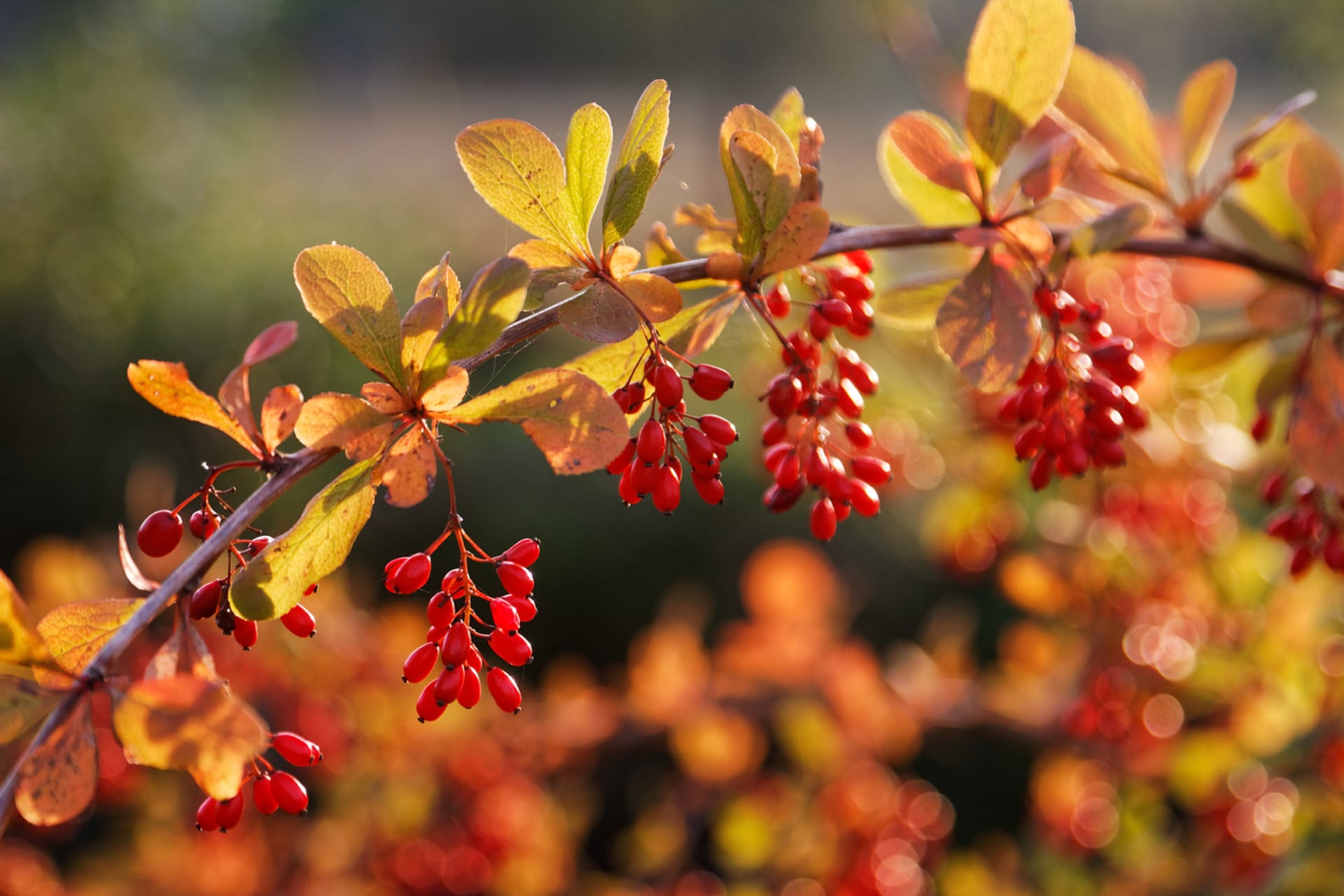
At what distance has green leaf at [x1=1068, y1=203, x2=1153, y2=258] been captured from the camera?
65cm

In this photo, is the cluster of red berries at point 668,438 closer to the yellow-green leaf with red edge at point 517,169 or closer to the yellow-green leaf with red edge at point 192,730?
the yellow-green leaf with red edge at point 517,169

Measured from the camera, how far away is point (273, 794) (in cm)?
58

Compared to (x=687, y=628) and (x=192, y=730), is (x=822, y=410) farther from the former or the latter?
(x=687, y=628)

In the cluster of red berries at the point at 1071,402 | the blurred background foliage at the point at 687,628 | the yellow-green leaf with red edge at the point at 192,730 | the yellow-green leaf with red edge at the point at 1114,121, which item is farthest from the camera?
the blurred background foliage at the point at 687,628

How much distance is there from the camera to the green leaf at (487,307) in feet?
1.61

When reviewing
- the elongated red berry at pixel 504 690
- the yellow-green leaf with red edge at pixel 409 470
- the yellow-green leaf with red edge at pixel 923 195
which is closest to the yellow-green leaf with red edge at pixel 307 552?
the yellow-green leaf with red edge at pixel 409 470

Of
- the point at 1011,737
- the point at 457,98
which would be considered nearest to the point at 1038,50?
the point at 1011,737

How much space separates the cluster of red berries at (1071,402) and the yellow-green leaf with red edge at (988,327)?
0.17ft

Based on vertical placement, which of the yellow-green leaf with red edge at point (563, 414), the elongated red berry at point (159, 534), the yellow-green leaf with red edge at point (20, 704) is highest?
the yellow-green leaf with red edge at point (563, 414)

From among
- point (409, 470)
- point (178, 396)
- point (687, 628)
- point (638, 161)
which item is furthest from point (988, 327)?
point (687, 628)

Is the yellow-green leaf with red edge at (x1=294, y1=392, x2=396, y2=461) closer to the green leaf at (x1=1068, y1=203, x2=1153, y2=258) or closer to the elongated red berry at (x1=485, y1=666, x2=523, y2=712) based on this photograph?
the elongated red berry at (x1=485, y1=666, x2=523, y2=712)

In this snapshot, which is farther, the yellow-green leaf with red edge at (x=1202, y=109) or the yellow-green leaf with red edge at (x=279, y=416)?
the yellow-green leaf with red edge at (x=1202, y=109)

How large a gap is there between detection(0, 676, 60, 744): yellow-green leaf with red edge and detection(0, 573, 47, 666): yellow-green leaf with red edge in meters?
0.01

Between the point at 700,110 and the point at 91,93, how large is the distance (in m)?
9.09
